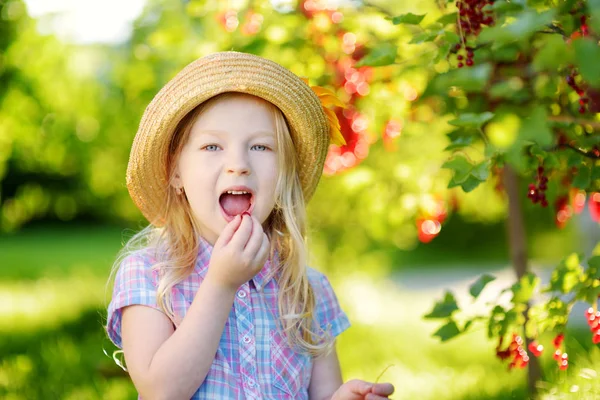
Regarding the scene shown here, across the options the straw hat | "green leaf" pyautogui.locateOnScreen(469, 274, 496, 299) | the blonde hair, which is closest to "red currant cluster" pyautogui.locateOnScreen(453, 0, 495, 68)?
the straw hat

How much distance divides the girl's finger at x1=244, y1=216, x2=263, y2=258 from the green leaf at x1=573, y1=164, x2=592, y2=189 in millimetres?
968

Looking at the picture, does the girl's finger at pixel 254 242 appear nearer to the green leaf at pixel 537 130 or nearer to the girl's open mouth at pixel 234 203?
the girl's open mouth at pixel 234 203

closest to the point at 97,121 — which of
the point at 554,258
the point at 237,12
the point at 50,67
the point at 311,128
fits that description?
the point at 50,67

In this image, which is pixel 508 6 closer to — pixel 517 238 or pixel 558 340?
pixel 558 340

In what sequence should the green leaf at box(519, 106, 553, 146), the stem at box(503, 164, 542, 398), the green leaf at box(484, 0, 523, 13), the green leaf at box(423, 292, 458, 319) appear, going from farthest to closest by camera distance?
the stem at box(503, 164, 542, 398)
the green leaf at box(423, 292, 458, 319)
the green leaf at box(484, 0, 523, 13)
the green leaf at box(519, 106, 553, 146)

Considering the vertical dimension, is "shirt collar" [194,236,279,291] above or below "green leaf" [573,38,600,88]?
above

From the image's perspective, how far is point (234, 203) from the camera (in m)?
2.04

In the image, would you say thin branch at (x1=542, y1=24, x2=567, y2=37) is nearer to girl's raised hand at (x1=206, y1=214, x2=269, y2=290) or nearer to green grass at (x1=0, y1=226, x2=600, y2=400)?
girl's raised hand at (x1=206, y1=214, x2=269, y2=290)

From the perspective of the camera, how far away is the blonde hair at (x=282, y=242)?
2.10 metres

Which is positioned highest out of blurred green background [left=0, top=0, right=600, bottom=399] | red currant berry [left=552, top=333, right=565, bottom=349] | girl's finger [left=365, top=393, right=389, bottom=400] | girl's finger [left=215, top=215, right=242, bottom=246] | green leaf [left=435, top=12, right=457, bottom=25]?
blurred green background [left=0, top=0, right=600, bottom=399]

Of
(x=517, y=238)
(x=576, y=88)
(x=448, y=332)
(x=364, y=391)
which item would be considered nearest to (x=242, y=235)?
(x=364, y=391)

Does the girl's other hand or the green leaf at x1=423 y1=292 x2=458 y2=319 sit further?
the green leaf at x1=423 y1=292 x2=458 y2=319

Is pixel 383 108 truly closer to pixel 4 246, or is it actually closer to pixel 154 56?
pixel 154 56

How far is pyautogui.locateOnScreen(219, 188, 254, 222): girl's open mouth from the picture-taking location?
2023 mm
